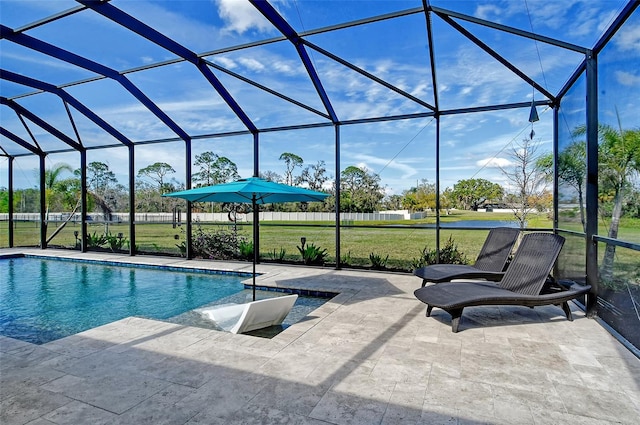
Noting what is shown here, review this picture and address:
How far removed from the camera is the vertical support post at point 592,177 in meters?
4.50

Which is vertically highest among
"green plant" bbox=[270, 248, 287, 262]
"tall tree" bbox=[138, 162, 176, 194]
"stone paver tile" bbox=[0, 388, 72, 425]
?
"tall tree" bbox=[138, 162, 176, 194]

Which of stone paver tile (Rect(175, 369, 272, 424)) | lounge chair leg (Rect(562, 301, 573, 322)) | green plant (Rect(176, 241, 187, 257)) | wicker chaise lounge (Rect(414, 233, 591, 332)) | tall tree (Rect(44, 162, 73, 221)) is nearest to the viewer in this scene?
stone paver tile (Rect(175, 369, 272, 424))

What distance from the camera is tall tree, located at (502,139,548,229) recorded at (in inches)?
331

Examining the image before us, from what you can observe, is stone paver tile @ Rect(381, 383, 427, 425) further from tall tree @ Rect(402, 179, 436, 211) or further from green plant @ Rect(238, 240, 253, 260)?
green plant @ Rect(238, 240, 253, 260)

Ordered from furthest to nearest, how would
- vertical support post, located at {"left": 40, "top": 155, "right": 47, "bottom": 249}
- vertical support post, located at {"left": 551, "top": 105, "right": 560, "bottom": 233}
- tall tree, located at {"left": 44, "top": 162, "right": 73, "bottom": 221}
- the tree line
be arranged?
tall tree, located at {"left": 44, "top": 162, "right": 73, "bottom": 221} → vertical support post, located at {"left": 40, "top": 155, "right": 47, "bottom": 249} → vertical support post, located at {"left": 551, "top": 105, "right": 560, "bottom": 233} → the tree line

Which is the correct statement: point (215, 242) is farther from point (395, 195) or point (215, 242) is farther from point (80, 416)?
point (80, 416)

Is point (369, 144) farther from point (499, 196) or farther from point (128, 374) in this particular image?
point (128, 374)

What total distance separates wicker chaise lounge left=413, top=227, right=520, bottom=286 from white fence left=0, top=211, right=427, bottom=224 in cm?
230

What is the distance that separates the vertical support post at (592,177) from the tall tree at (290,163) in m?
7.66

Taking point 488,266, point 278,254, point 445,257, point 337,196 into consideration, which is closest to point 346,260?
point 337,196

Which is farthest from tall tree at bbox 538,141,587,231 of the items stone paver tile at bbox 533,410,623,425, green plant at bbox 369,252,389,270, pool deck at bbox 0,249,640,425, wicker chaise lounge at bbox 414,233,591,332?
green plant at bbox 369,252,389,270

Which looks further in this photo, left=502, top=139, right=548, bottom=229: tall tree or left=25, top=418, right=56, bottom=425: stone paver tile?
left=502, top=139, right=548, bottom=229: tall tree

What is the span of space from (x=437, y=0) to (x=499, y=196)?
20.9ft

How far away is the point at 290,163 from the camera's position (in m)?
10.9
